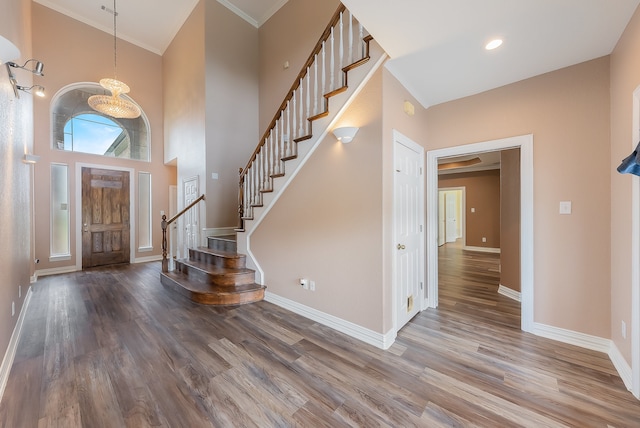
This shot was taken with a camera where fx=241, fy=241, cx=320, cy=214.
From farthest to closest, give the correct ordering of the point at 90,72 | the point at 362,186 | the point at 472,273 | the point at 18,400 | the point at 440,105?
1. the point at 90,72
2. the point at 472,273
3. the point at 440,105
4. the point at 362,186
5. the point at 18,400

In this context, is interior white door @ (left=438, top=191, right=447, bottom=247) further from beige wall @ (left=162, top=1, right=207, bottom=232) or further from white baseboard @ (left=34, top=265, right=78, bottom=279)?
white baseboard @ (left=34, top=265, right=78, bottom=279)

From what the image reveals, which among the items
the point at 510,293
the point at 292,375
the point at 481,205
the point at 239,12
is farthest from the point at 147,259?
the point at 481,205

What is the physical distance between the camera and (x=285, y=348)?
7.59 feet

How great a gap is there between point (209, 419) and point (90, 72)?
7.60 metres

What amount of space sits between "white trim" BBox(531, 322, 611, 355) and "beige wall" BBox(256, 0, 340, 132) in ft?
17.1

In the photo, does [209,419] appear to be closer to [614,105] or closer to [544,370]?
[544,370]

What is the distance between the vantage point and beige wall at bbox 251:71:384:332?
236 cm

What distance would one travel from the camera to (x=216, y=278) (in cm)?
354

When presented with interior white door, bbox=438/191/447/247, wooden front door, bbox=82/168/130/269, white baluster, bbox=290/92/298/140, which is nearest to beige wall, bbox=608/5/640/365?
white baluster, bbox=290/92/298/140

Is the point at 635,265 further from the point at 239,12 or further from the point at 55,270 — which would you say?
the point at 55,270

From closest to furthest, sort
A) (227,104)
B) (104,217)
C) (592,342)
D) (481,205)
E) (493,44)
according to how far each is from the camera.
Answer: (493,44), (592,342), (227,104), (104,217), (481,205)

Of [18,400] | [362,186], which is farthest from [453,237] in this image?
[18,400]

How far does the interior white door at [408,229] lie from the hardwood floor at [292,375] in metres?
0.28

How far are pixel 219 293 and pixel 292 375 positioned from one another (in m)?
1.81
